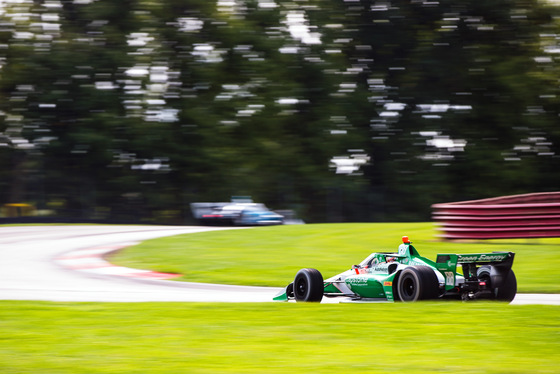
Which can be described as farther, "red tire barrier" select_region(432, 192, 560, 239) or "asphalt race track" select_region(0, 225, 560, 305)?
"red tire barrier" select_region(432, 192, 560, 239)

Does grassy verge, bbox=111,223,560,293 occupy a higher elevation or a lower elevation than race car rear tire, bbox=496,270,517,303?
lower

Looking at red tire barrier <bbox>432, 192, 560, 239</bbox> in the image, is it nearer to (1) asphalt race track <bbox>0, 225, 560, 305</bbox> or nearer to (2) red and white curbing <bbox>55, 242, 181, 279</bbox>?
(1) asphalt race track <bbox>0, 225, 560, 305</bbox>

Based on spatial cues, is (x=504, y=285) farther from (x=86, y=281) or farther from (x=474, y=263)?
(x=86, y=281)

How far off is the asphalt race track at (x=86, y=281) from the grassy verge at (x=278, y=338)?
144 cm

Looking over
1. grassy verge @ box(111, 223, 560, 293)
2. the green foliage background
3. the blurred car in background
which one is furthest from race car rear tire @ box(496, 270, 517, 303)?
the green foliage background

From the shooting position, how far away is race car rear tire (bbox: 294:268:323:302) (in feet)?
34.5

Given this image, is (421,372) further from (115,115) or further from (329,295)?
(115,115)

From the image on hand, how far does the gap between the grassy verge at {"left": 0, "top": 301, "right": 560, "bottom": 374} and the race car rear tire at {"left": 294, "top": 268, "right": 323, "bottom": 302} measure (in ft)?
2.01

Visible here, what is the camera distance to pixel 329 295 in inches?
434

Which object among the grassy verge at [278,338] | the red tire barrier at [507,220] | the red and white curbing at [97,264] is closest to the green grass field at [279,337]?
the grassy verge at [278,338]

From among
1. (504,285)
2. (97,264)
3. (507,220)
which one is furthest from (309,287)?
(507,220)

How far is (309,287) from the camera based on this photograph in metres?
10.5

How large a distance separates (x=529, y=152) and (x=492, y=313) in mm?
32262

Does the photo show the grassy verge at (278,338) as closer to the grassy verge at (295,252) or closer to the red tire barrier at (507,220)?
the grassy verge at (295,252)
